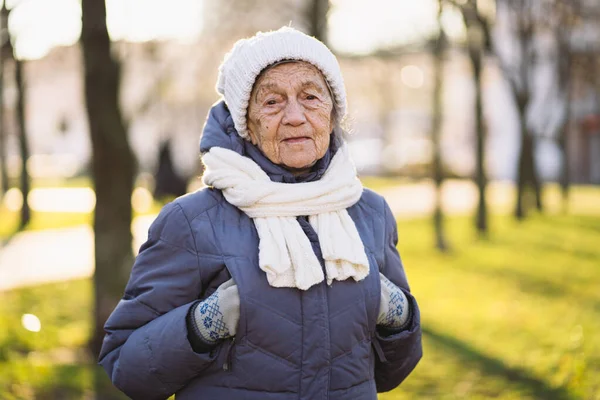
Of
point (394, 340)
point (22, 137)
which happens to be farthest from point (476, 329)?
point (22, 137)

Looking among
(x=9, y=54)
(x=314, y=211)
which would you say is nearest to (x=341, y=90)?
(x=314, y=211)

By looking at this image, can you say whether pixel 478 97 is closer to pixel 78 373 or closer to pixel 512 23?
pixel 512 23

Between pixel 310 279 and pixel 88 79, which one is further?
pixel 88 79

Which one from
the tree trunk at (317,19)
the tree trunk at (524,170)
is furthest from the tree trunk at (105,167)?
the tree trunk at (524,170)

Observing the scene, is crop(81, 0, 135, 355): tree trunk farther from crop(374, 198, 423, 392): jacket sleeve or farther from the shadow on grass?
crop(374, 198, 423, 392): jacket sleeve

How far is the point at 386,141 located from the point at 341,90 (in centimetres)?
5212

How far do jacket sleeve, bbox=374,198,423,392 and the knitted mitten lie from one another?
41 millimetres

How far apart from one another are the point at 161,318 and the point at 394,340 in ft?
2.61

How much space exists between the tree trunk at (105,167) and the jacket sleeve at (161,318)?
4.31 m

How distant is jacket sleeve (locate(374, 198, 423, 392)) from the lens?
2709mm

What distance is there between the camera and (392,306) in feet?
8.68

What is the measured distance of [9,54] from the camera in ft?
49.6

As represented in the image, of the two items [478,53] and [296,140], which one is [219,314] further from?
[478,53]

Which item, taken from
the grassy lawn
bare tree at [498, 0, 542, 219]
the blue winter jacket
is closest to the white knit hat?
the blue winter jacket
